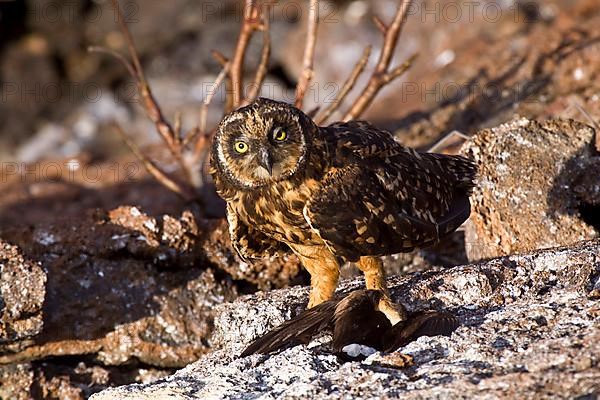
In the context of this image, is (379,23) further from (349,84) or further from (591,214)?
(591,214)

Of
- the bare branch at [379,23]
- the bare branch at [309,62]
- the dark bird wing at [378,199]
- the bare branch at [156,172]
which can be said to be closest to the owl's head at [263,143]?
the dark bird wing at [378,199]

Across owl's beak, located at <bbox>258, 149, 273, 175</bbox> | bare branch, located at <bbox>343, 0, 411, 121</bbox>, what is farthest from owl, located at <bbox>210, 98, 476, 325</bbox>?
bare branch, located at <bbox>343, 0, 411, 121</bbox>

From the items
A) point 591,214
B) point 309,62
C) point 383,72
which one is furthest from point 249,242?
point 383,72

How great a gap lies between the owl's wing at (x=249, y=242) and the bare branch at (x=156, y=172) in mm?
2656

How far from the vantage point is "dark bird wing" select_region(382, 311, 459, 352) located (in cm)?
460

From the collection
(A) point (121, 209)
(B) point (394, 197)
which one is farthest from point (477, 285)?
(A) point (121, 209)

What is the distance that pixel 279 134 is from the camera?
16.4ft

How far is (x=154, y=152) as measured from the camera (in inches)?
432

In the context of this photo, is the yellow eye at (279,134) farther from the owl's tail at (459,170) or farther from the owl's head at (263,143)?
the owl's tail at (459,170)

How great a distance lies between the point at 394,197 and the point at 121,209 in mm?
1991

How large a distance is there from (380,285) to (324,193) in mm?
571

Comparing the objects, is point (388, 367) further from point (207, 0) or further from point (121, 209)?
point (207, 0)

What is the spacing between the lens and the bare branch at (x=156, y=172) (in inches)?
319

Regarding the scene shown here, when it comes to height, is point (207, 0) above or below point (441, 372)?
above
